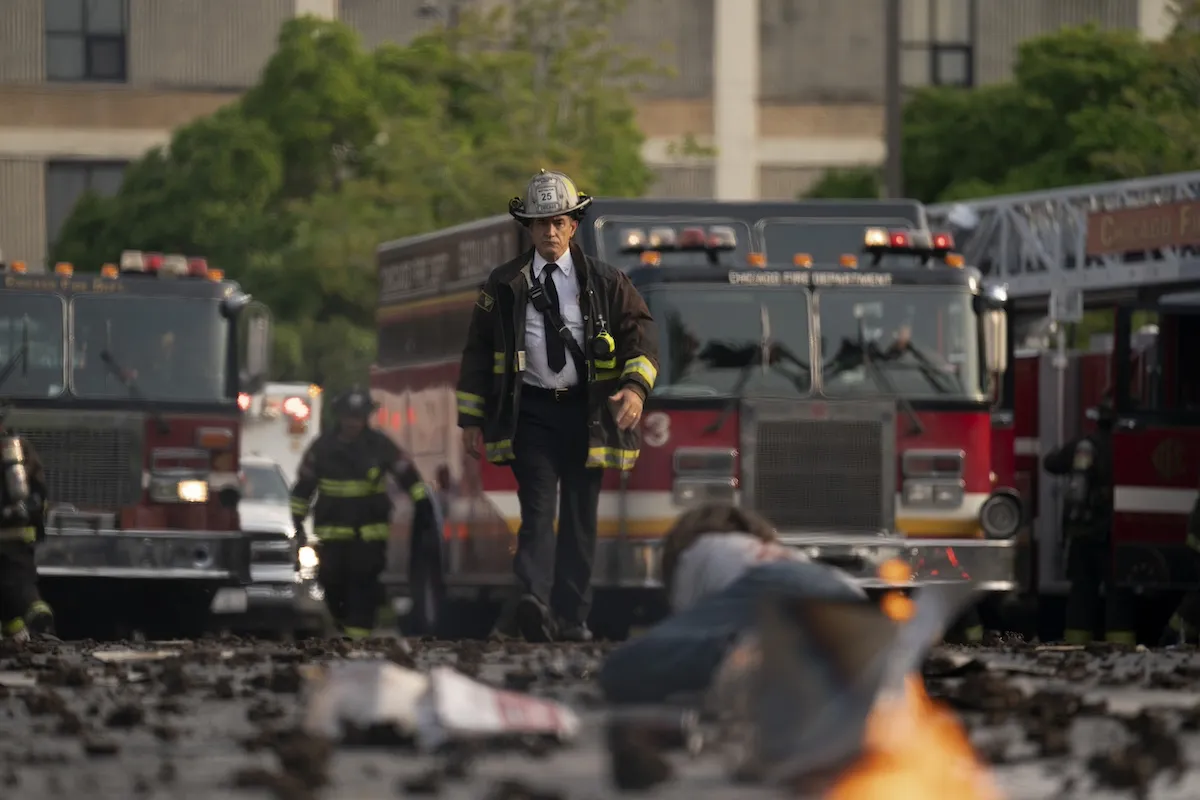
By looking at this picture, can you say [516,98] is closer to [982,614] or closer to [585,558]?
[982,614]

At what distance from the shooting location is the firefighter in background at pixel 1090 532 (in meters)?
18.8

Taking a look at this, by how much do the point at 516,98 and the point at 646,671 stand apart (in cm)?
2973

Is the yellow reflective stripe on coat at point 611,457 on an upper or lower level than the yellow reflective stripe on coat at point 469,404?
lower

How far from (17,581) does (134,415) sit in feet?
12.5

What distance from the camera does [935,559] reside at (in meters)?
17.1

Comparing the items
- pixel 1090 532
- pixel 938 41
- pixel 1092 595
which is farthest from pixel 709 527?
pixel 938 41

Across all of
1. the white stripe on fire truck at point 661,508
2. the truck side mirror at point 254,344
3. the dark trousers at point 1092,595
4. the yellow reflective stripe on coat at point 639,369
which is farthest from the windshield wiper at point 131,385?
the yellow reflective stripe on coat at point 639,369

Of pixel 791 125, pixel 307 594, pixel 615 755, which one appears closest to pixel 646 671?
pixel 615 755

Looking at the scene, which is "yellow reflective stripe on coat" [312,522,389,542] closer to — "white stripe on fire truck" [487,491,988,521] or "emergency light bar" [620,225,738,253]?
"white stripe on fire truck" [487,491,988,521]

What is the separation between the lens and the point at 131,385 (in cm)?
1988

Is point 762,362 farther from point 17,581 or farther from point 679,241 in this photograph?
point 17,581

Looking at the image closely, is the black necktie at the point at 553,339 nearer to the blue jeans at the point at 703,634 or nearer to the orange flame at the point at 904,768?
the blue jeans at the point at 703,634

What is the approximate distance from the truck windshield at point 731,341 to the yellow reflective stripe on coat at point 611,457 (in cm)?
436

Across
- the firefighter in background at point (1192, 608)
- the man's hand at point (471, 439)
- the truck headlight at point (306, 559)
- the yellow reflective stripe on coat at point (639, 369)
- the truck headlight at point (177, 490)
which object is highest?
the yellow reflective stripe on coat at point (639, 369)
